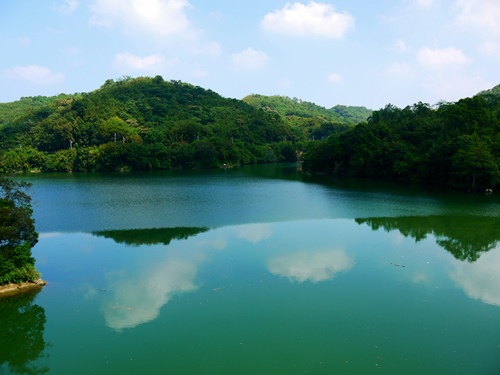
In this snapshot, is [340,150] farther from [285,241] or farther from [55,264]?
[55,264]

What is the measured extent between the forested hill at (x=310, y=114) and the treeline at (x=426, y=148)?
35.9 metres

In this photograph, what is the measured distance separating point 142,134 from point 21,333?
178 ft

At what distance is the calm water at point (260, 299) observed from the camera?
7.09m

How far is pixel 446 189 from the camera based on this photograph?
28609 mm

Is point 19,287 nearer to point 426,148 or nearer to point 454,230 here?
point 454,230

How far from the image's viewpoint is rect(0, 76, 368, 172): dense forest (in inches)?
2111

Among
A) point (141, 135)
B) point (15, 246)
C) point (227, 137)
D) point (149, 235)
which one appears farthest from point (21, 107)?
point (15, 246)

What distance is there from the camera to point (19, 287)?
10.5 m

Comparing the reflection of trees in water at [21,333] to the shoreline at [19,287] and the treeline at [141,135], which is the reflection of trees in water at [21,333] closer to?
the shoreline at [19,287]

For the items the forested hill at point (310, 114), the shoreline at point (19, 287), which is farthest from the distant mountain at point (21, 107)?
the shoreline at point (19, 287)

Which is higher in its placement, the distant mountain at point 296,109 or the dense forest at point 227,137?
the distant mountain at point 296,109

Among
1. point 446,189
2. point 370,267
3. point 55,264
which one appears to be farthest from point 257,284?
point 446,189

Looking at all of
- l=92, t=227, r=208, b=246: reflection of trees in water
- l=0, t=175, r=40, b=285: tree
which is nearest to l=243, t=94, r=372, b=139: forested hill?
l=92, t=227, r=208, b=246: reflection of trees in water

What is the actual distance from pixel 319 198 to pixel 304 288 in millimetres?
16191
